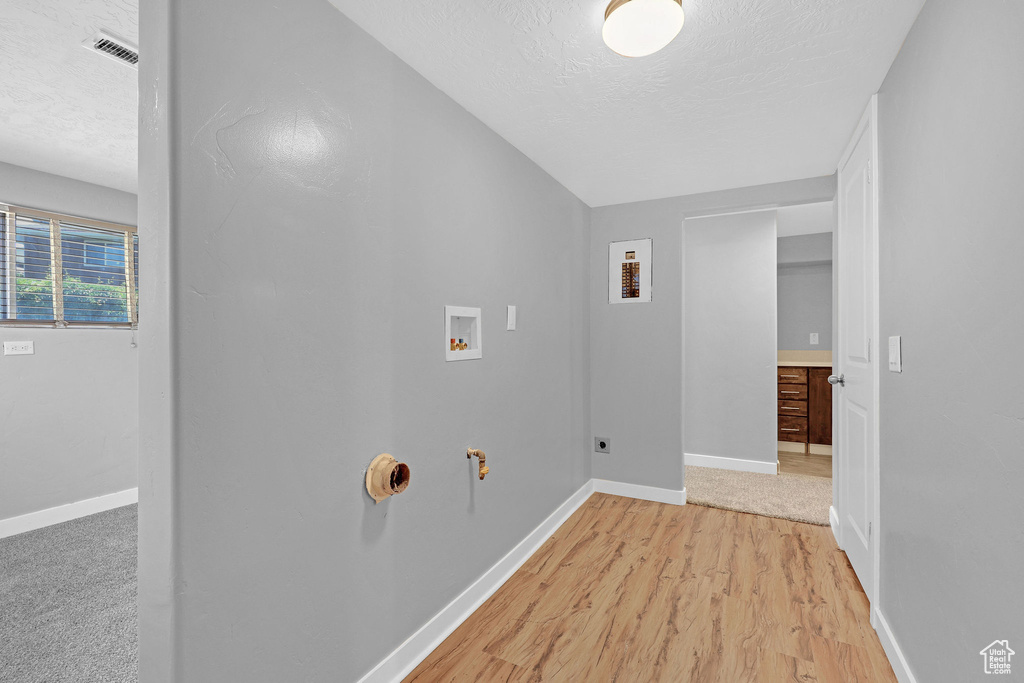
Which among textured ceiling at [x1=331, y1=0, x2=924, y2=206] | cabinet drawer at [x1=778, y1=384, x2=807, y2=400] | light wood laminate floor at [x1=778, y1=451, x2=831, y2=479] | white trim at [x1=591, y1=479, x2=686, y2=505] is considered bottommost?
light wood laminate floor at [x1=778, y1=451, x2=831, y2=479]

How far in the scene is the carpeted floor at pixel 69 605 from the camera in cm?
171

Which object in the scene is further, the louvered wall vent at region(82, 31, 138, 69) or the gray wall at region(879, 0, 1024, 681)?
the louvered wall vent at region(82, 31, 138, 69)

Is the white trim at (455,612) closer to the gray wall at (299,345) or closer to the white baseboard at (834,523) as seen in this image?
the gray wall at (299,345)

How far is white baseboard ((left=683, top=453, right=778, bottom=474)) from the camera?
4023 millimetres

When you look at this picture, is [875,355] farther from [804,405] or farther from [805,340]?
[805,340]

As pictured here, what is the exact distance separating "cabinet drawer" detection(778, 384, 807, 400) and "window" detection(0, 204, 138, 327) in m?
5.91

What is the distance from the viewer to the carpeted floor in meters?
1.71

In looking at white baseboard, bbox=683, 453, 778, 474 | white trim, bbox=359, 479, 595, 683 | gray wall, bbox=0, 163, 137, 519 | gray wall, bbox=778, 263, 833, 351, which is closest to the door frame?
white trim, bbox=359, 479, 595, 683

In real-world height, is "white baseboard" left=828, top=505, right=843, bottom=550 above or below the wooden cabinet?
below

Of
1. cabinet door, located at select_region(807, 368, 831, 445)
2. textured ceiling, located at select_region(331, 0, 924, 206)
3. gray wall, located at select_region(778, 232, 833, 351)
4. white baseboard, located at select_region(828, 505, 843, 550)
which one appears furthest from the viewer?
gray wall, located at select_region(778, 232, 833, 351)

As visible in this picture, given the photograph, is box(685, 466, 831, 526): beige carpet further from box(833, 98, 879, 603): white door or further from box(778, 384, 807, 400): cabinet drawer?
box(778, 384, 807, 400): cabinet drawer

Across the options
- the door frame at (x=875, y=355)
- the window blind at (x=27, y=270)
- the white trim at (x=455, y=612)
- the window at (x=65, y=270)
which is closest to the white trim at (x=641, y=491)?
the white trim at (x=455, y=612)

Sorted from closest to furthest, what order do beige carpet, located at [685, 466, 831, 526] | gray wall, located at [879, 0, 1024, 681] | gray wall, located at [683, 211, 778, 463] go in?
gray wall, located at [879, 0, 1024, 681]
beige carpet, located at [685, 466, 831, 526]
gray wall, located at [683, 211, 778, 463]

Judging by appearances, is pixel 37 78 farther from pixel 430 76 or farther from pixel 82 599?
pixel 82 599
